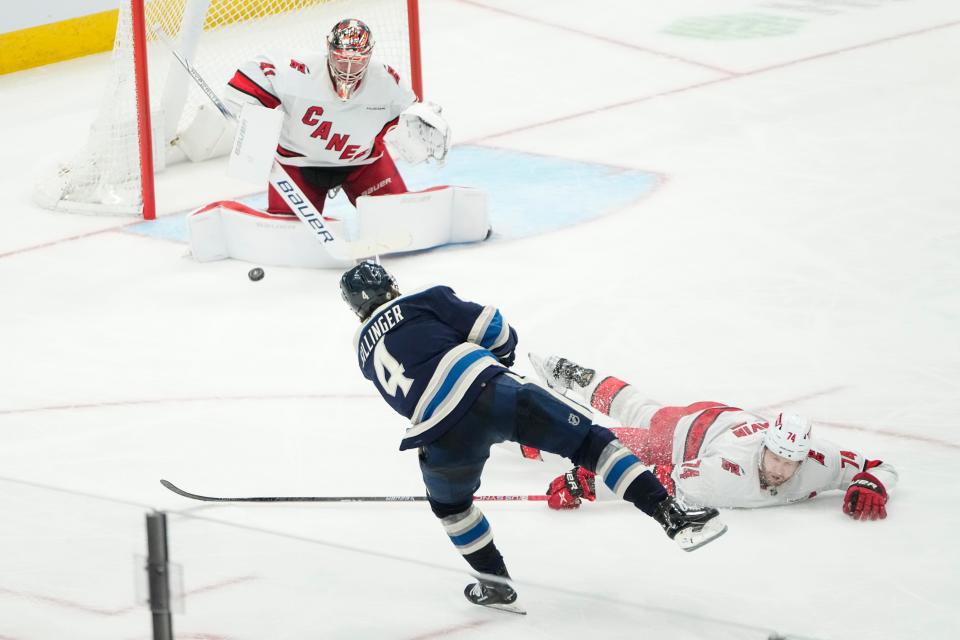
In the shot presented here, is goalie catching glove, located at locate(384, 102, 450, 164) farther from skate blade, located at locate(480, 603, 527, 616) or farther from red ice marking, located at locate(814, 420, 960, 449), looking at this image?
skate blade, located at locate(480, 603, 527, 616)

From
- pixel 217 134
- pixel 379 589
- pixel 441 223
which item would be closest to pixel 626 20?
pixel 217 134

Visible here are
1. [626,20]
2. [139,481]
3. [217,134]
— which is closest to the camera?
[139,481]

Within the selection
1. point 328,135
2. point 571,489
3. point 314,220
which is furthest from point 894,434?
point 328,135

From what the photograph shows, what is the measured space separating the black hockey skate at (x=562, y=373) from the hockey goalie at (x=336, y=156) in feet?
5.01

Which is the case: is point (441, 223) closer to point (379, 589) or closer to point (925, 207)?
point (925, 207)

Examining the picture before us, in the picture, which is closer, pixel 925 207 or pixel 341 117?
pixel 341 117

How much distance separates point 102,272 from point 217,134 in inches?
60.3

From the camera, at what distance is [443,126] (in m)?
5.28

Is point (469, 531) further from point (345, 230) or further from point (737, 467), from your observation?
point (345, 230)

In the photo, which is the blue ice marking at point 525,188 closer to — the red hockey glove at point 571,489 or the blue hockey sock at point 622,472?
the red hockey glove at point 571,489

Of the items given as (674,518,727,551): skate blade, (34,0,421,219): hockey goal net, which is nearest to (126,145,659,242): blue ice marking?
(34,0,421,219): hockey goal net

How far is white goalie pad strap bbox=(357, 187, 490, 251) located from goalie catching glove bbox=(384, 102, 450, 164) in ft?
0.52

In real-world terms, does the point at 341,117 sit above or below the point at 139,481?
above

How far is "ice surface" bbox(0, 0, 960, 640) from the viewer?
2.45 meters
